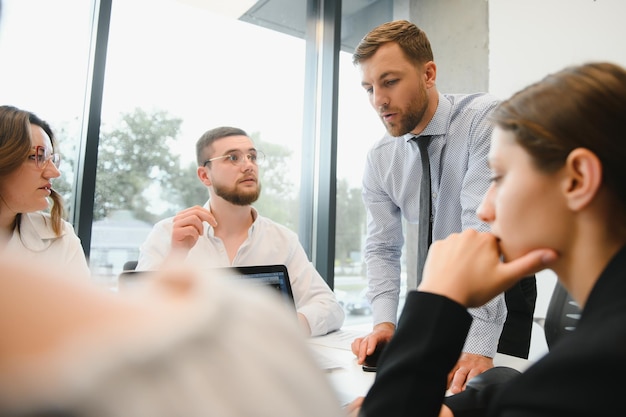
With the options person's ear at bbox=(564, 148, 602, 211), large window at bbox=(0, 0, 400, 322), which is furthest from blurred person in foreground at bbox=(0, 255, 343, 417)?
large window at bbox=(0, 0, 400, 322)

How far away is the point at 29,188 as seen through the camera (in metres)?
1.85

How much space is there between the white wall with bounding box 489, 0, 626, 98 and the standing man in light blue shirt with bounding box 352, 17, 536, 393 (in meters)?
1.11

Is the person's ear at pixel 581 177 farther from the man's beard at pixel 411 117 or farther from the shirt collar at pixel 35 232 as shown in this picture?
the shirt collar at pixel 35 232

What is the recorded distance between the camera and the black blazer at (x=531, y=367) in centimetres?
52

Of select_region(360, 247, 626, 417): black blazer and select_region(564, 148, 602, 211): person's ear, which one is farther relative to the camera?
select_region(564, 148, 602, 211): person's ear

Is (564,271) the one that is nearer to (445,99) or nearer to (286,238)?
(445,99)

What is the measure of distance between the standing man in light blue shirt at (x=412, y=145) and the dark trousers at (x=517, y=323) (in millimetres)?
20

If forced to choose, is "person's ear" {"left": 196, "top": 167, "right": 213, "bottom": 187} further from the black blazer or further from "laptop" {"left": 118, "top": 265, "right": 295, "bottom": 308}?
the black blazer

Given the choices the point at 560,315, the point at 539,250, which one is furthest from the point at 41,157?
the point at 560,315

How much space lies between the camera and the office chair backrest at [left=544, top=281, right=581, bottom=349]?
5.22 feet

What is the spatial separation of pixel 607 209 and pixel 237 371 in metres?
0.71

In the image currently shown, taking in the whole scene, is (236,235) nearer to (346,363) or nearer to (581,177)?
(346,363)

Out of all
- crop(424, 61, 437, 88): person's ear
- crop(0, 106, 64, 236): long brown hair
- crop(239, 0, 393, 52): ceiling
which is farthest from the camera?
crop(239, 0, 393, 52): ceiling

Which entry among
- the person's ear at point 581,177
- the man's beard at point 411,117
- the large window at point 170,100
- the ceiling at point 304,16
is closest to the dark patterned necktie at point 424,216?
the man's beard at point 411,117
